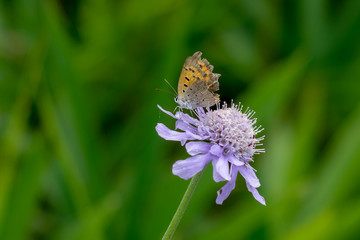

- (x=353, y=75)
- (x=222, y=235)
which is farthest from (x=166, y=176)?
(x=353, y=75)

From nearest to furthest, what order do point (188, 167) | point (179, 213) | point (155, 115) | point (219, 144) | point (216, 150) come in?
point (179, 213) → point (188, 167) → point (216, 150) → point (219, 144) → point (155, 115)

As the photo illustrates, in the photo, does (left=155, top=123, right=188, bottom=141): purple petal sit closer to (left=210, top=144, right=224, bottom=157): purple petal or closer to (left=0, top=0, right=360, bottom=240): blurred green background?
(left=210, top=144, right=224, bottom=157): purple petal

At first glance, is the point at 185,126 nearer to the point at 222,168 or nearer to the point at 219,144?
Answer: the point at 219,144

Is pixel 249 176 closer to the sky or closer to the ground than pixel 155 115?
closer to the ground

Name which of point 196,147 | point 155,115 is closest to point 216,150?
point 196,147

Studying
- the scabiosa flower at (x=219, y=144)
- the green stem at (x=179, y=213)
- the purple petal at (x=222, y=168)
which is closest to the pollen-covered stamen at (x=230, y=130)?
the scabiosa flower at (x=219, y=144)

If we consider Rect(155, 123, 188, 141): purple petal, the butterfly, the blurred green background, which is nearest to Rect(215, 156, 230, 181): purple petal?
Rect(155, 123, 188, 141): purple petal

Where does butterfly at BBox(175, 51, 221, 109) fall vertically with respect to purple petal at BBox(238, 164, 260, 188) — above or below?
above
